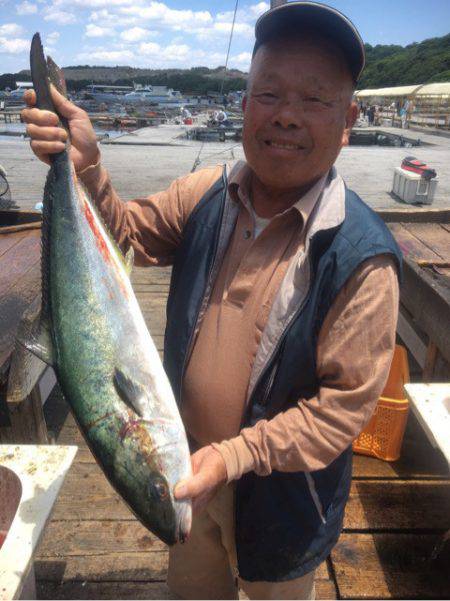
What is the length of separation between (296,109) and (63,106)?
2.48ft

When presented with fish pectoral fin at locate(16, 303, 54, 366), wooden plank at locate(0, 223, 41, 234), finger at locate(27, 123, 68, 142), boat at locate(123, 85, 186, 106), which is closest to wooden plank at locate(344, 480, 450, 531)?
fish pectoral fin at locate(16, 303, 54, 366)

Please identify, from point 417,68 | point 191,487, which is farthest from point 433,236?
point 417,68

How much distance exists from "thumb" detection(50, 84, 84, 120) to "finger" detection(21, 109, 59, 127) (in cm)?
10

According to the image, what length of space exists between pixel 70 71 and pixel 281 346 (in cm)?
14667

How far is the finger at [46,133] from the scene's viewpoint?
4.71 ft

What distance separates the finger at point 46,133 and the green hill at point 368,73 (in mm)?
52463

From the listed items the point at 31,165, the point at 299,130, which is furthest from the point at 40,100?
the point at 31,165

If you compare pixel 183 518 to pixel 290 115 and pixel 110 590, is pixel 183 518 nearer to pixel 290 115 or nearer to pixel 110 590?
pixel 290 115

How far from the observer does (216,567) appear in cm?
206

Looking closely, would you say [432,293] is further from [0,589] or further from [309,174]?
[0,589]

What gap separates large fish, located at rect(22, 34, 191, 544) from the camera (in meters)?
1.37

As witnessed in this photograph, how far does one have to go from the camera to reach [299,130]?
1.46 metres

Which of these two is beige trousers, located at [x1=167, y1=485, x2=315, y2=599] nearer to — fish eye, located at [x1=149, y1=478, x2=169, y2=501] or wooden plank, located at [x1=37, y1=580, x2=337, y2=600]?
wooden plank, located at [x1=37, y1=580, x2=337, y2=600]

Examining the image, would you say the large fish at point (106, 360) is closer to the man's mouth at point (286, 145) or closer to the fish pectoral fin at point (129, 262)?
the fish pectoral fin at point (129, 262)
